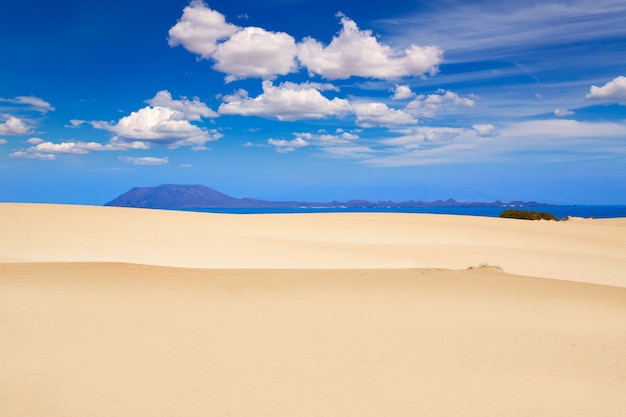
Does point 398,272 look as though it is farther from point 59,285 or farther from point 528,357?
point 59,285

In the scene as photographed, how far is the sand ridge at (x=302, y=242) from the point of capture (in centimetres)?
1592

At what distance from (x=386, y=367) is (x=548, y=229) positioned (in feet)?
78.3

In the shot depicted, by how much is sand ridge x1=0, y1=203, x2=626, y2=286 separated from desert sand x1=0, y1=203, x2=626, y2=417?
0.59ft

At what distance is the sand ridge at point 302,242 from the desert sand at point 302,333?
18 centimetres

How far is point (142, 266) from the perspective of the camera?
14188 millimetres

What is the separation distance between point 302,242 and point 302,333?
12988mm

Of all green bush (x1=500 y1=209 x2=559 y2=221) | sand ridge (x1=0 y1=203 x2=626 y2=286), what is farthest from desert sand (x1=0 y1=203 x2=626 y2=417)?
green bush (x1=500 y1=209 x2=559 y2=221)

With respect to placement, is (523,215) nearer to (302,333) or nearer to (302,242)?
(302,242)

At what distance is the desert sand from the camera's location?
5023 millimetres

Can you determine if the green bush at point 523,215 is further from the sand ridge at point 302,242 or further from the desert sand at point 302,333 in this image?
the desert sand at point 302,333

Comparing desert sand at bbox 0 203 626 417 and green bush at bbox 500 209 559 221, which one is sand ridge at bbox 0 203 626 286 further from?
green bush at bbox 500 209 559 221

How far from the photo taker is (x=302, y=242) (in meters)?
20.5

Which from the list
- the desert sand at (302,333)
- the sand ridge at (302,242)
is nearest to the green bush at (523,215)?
the sand ridge at (302,242)

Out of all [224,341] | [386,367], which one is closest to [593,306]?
[386,367]
